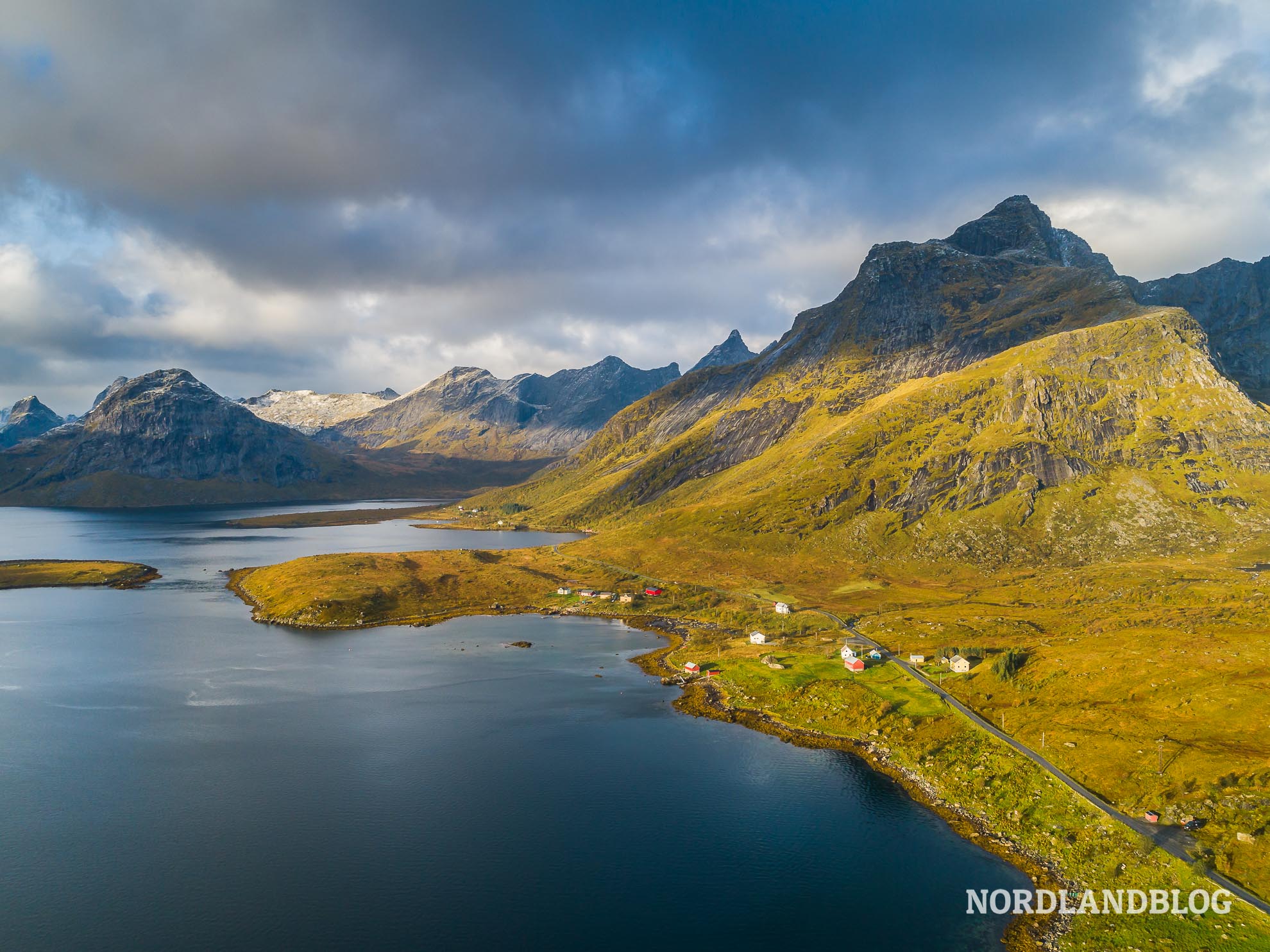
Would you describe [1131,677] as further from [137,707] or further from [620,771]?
[137,707]

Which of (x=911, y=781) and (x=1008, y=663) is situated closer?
(x=911, y=781)

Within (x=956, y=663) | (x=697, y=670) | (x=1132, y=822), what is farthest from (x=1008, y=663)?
(x=697, y=670)

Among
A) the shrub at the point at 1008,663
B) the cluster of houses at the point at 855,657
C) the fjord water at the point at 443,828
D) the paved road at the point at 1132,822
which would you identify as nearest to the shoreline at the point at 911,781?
the fjord water at the point at 443,828

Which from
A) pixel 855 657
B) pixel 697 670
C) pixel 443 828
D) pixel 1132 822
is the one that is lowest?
pixel 1132 822

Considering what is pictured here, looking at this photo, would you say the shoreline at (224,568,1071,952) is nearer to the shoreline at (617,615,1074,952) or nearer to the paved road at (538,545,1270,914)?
the shoreline at (617,615,1074,952)

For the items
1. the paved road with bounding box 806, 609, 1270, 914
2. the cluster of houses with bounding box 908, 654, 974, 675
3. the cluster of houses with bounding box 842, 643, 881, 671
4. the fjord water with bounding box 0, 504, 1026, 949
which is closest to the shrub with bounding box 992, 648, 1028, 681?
the cluster of houses with bounding box 908, 654, 974, 675

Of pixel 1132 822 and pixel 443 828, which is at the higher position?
pixel 443 828

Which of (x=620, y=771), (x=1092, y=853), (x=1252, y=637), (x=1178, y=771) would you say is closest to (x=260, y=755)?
A: (x=620, y=771)

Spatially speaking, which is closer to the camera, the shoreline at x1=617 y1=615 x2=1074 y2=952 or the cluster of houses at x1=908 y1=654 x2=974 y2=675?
the shoreline at x1=617 y1=615 x2=1074 y2=952

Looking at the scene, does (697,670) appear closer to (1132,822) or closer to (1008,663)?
(1008,663)
